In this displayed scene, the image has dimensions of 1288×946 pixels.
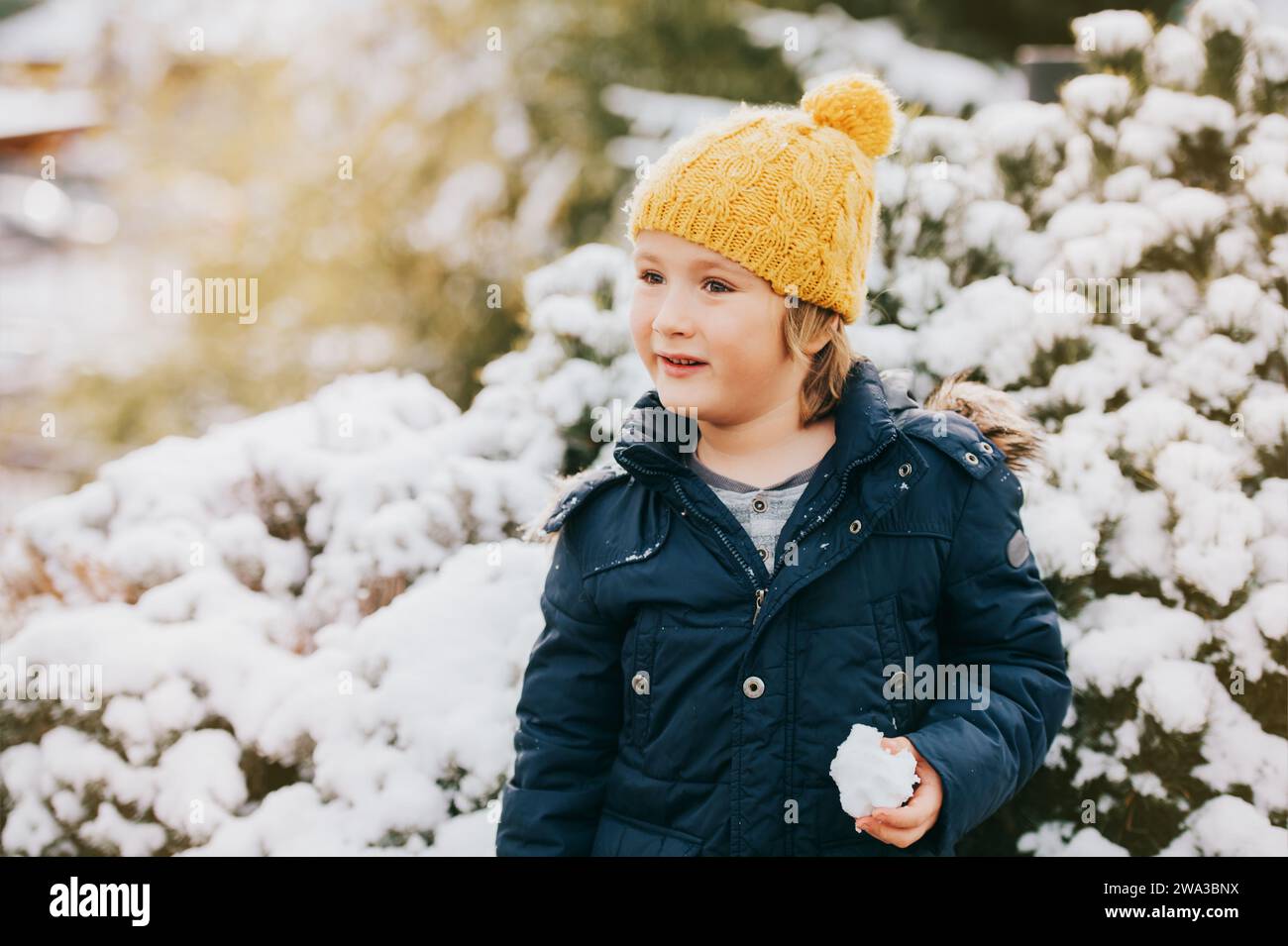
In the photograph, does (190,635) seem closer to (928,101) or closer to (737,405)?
(737,405)

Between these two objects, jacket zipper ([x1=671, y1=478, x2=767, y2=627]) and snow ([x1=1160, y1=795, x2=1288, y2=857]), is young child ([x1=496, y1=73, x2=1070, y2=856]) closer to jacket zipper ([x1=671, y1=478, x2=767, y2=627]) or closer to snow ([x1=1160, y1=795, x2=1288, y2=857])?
jacket zipper ([x1=671, y1=478, x2=767, y2=627])

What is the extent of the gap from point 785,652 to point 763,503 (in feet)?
0.82

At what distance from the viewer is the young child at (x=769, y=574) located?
1.62 metres

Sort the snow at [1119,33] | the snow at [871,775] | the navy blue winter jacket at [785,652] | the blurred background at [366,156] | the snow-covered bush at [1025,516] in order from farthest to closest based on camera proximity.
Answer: the blurred background at [366,156] < the snow at [1119,33] < the snow-covered bush at [1025,516] < the navy blue winter jacket at [785,652] < the snow at [871,775]

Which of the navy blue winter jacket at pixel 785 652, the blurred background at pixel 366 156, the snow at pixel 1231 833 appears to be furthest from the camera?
the blurred background at pixel 366 156

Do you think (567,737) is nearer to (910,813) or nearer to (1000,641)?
(910,813)

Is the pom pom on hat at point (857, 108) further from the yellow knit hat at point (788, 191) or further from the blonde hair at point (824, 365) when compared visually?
the blonde hair at point (824, 365)

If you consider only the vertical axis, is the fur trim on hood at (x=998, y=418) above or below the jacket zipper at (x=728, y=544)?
above

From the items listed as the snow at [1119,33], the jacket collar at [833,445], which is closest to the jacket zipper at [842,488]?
the jacket collar at [833,445]

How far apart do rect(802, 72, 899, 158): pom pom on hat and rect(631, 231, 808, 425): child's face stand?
1.12 feet

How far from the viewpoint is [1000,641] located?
5.53 ft

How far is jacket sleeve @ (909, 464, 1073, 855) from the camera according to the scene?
5.35 feet

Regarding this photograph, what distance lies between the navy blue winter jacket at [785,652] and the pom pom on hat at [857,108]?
45 centimetres
